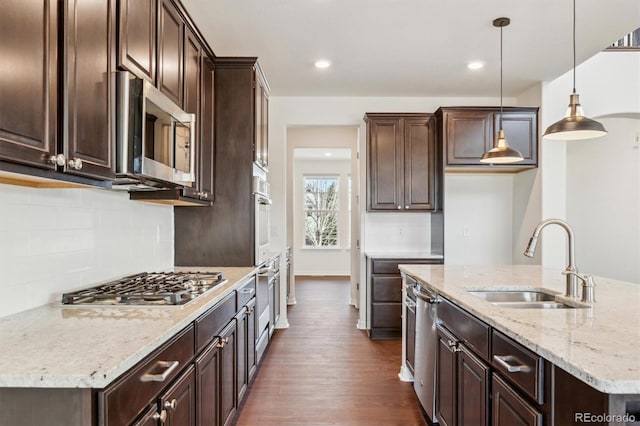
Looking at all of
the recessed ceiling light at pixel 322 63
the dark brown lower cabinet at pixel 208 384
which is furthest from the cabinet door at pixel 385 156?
the dark brown lower cabinet at pixel 208 384

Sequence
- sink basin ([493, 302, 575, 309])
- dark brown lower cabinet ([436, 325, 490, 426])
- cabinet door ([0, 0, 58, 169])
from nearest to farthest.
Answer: cabinet door ([0, 0, 58, 169]), dark brown lower cabinet ([436, 325, 490, 426]), sink basin ([493, 302, 575, 309])

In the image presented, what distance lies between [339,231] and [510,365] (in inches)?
283

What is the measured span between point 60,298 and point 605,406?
1996 millimetres

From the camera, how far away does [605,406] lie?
893mm

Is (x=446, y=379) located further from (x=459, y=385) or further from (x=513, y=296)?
(x=513, y=296)

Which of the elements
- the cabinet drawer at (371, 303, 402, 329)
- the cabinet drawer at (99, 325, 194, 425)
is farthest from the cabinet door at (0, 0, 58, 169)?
the cabinet drawer at (371, 303, 402, 329)

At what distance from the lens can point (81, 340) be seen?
3.80 ft

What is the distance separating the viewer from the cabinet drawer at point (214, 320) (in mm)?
1644

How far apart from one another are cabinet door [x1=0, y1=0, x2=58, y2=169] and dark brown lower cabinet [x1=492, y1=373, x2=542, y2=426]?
1.68 m

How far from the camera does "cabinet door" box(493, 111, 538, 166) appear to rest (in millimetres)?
4055

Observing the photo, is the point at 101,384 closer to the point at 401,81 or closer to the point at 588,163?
the point at 401,81

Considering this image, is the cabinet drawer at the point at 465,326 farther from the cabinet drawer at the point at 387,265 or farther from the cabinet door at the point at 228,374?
the cabinet drawer at the point at 387,265

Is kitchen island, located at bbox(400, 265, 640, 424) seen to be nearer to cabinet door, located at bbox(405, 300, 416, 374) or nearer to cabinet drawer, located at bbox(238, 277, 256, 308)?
cabinet door, located at bbox(405, 300, 416, 374)

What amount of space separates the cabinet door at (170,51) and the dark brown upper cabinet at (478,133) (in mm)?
2804
